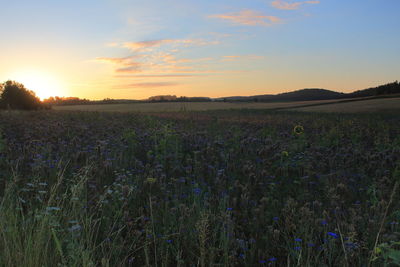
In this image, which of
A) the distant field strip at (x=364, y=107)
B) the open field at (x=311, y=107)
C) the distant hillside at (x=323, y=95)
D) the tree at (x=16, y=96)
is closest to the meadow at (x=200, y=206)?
the open field at (x=311, y=107)

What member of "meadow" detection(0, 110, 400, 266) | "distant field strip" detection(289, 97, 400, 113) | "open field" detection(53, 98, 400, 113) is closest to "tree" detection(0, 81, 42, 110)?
"open field" detection(53, 98, 400, 113)

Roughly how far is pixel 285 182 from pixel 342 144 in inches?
159

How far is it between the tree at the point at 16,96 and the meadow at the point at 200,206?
824 inches

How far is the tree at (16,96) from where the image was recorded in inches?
1081

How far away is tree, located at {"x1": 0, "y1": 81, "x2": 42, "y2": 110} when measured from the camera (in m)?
27.5

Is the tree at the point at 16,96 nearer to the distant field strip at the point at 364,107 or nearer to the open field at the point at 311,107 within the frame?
the open field at the point at 311,107

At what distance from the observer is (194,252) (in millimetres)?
3438

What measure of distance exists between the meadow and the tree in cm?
2093

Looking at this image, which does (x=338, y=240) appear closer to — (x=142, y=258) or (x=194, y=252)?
(x=194, y=252)

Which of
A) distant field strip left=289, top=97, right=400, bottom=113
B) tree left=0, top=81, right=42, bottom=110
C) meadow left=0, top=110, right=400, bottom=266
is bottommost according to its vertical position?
meadow left=0, top=110, right=400, bottom=266

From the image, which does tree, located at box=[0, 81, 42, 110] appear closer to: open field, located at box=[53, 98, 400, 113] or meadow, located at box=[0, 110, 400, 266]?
open field, located at box=[53, 98, 400, 113]

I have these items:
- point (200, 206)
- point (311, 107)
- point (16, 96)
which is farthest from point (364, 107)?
point (16, 96)

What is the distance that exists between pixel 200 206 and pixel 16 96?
28.1 m

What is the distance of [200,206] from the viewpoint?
433cm
